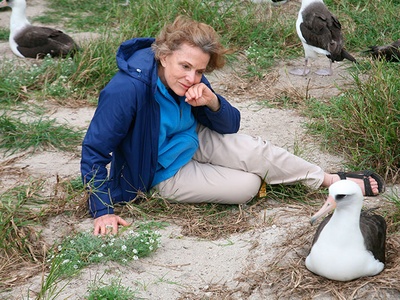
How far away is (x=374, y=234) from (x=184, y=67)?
129 centimetres

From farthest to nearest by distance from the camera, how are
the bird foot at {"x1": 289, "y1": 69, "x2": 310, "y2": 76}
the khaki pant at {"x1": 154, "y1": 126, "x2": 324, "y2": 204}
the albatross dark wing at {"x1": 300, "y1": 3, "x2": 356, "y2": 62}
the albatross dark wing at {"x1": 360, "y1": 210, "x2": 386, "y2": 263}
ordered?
the bird foot at {"x1": 289, "y1": 69, "x2": 310, "y2": 76}
the albatross dark wing at {"x1": 300, "y1": 3, "x2": 356, "y2": 62}
the khaki pant at {"x1": 154, "y1": 126, "x2": 324, "y2": 204}
the albatross dark wing at {"x1": 360, "y1": 210, "x2": 386, "y2": 263}

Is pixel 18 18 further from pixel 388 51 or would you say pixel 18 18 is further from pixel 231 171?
pixel 231 171

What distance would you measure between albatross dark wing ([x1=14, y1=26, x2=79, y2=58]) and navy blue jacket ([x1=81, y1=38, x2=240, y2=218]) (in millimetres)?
2813

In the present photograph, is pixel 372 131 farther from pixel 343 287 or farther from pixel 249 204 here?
pixel 343 287

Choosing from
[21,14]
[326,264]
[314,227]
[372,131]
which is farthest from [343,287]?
[21,14]

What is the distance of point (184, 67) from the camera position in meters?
3.92

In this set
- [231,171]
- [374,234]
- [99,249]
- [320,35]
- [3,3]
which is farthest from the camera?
[3,3]

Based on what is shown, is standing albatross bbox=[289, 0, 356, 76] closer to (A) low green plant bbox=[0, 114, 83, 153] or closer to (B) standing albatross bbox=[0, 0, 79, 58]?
(B) standing albatross bbox=[0, 0, 79, 58]

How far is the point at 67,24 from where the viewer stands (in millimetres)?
8109

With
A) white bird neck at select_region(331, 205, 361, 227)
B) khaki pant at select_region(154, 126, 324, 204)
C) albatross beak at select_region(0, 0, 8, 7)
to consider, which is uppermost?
white bird neck at select_region(331, 205, 361, 227)

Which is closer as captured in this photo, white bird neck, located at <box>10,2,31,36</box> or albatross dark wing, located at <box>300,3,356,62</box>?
albatross dark wing, located at <box>300,3,356,62</box>

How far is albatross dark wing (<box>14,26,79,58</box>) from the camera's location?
6879 mm

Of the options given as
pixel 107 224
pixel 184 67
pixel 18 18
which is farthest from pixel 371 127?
pixel 18 18

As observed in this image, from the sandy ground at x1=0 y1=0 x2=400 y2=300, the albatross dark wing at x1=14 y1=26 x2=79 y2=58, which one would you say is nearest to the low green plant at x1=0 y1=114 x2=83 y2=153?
the sandy ground at x1=0 y1=0 x2=400 y2=300
